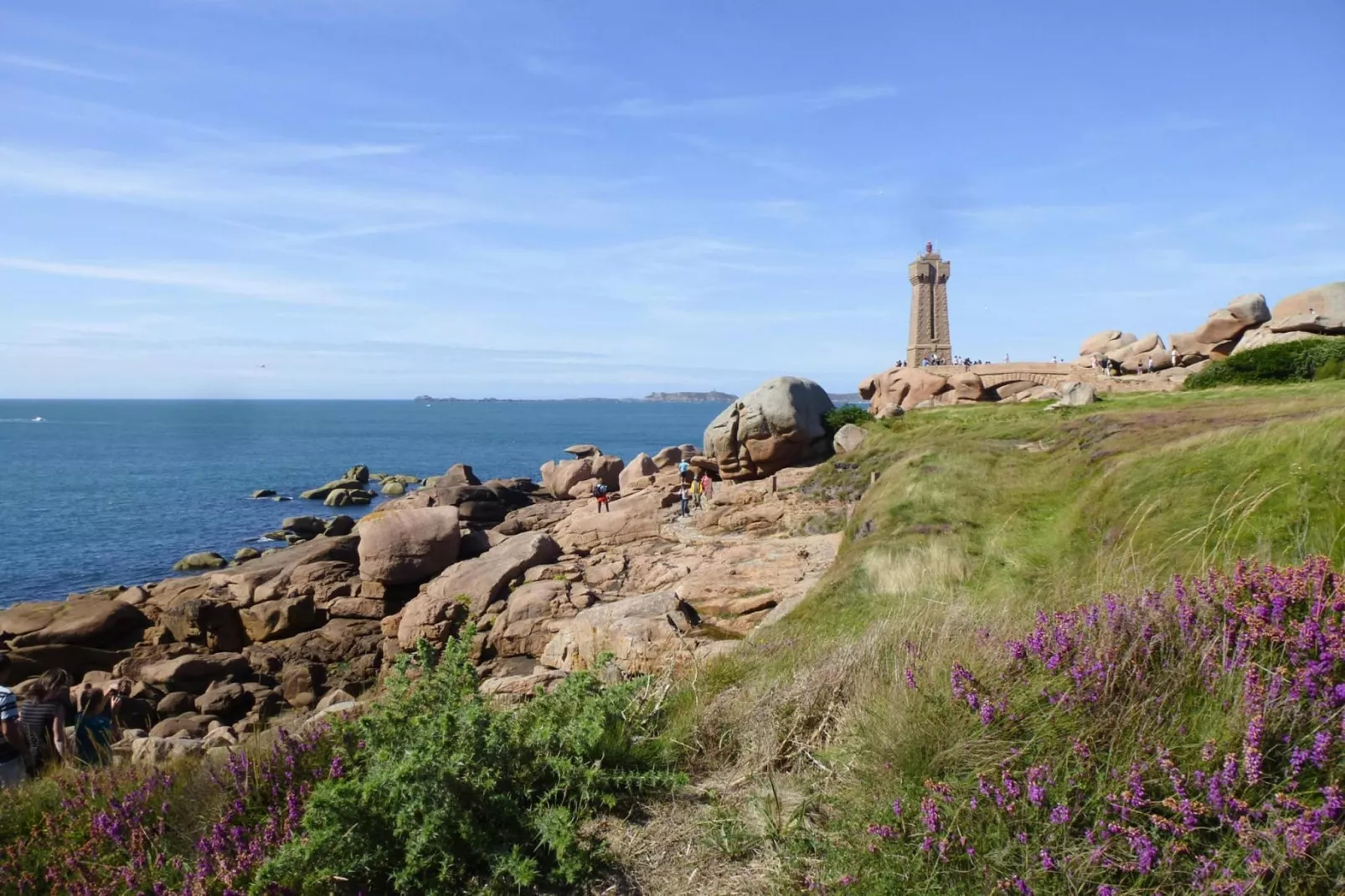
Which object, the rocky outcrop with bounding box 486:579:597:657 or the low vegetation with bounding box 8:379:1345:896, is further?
the rocky outcrop with bounding box 486:579:597:657

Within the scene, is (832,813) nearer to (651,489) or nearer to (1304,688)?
(1304,688)

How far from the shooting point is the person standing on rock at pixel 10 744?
6.73 metres

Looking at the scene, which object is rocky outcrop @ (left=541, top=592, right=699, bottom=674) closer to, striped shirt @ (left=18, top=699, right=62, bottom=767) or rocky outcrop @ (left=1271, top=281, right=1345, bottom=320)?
striped shirt @ (left=18, top=699, right=62, bottom=767)

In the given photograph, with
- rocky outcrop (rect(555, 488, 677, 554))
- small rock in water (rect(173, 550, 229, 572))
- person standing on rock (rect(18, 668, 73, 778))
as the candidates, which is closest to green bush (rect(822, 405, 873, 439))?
rocky outcrop (rect(555, 488, 677, 554))

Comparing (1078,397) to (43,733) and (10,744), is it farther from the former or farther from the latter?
(10,744)

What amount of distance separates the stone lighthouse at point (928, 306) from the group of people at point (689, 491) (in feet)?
138

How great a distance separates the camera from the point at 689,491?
30.0 meters

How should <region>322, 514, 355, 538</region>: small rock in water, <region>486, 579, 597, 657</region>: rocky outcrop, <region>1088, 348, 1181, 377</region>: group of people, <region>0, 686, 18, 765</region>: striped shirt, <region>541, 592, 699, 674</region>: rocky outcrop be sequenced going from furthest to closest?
<region>1088, 348, 1181, 377</region>: group of people < <region>322, 514, 355, 538</region>: small rock in water < <region>486, 579, 597, 657</region>: rocky outcrop < <region>541, 592, 699, 674</region>: rocky outcrop < <region>0, 686, 18, 765</region>: striped shirt

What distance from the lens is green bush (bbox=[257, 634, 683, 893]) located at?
338 centimetres

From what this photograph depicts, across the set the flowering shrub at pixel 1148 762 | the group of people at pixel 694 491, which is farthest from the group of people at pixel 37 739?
the group of people at pixel 694 491

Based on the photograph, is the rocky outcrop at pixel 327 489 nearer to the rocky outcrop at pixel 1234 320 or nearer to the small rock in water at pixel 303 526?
the small rock in water at pixel 303 526

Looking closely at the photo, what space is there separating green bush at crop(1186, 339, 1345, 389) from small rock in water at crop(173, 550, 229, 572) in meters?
36.8

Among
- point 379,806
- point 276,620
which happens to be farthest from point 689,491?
point 379,806

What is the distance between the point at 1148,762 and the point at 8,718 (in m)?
8.52
